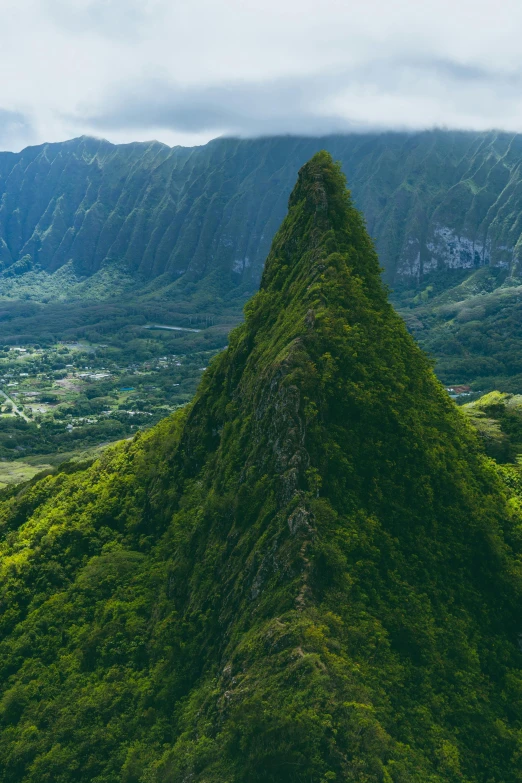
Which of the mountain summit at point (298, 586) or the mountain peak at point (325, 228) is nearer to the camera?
the mountain summit at point (298, 586)

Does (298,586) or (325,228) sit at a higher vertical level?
(325,228)

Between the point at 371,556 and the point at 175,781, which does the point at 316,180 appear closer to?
the point at 371,556

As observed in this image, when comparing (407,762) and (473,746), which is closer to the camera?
(407,762)

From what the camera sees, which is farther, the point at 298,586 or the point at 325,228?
the point at 325,228

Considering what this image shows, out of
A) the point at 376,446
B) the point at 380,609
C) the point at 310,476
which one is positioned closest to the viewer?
the point at 380,609

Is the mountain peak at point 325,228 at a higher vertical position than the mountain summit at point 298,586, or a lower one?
higher

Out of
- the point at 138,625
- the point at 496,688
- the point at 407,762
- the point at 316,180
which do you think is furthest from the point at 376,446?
the point at 316,180

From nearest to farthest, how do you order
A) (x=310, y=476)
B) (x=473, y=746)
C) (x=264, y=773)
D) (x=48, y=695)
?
(x=264, y=773), (x=473, y=746), (x=310, y=476), (x=48, y=695)

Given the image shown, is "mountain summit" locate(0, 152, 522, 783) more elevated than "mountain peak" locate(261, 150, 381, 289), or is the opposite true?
"mountain peak" locate(261, 150, 381, 289)
